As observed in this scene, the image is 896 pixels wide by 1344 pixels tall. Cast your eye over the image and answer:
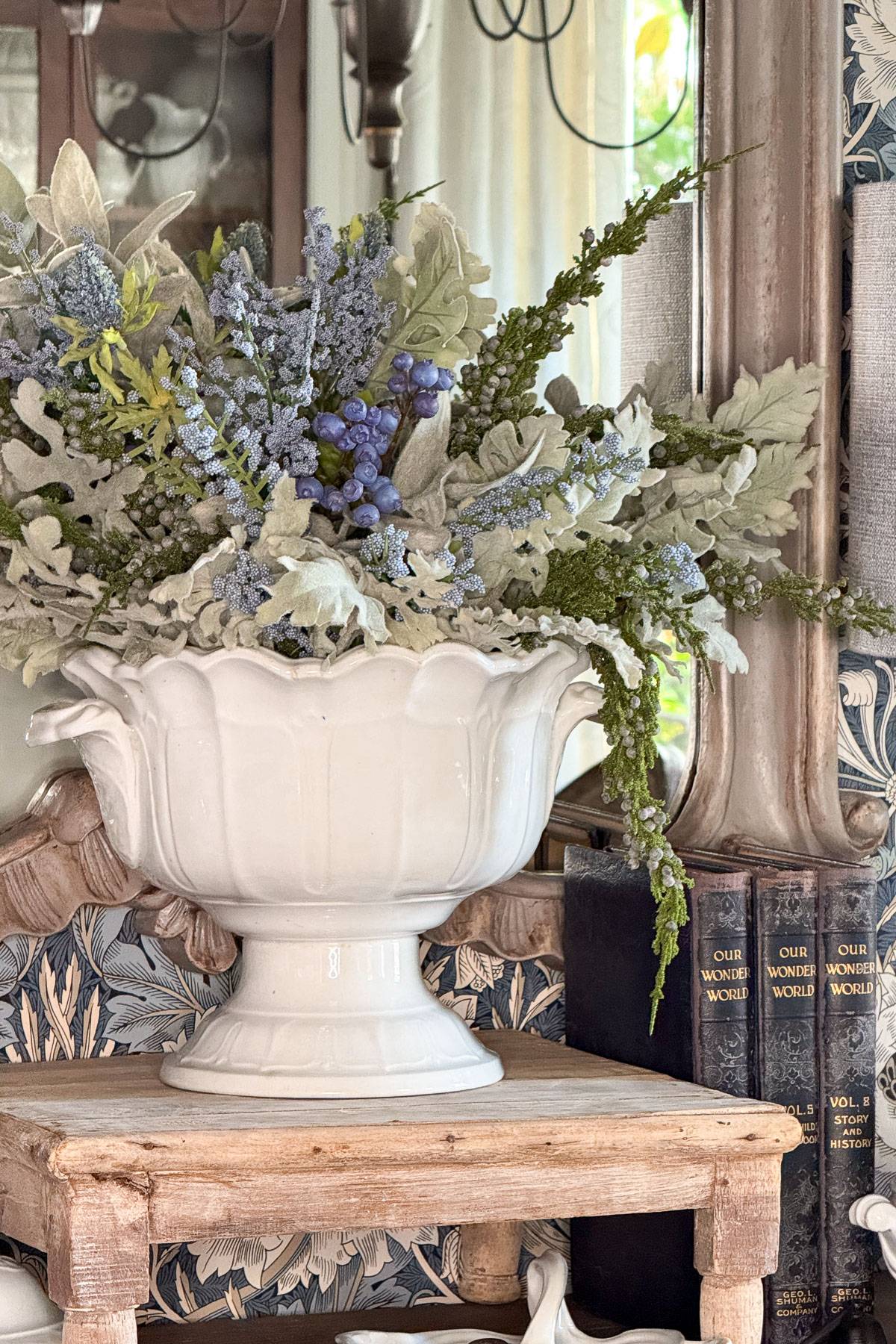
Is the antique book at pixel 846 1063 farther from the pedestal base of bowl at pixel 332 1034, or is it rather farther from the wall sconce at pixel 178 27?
the wall sconce at pixel 178 27

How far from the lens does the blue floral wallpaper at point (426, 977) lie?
108 centimetres

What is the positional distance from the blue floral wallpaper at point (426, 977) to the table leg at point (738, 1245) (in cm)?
25

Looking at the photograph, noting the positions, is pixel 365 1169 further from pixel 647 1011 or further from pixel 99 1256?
pixel 647 1011

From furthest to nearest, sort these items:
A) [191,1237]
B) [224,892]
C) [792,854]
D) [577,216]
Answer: [577,216], [792,854], [224,892], [191,1237]

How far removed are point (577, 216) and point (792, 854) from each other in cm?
47

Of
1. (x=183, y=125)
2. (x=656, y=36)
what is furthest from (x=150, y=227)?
(x=656, y=36)

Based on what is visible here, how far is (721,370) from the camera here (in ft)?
3.77

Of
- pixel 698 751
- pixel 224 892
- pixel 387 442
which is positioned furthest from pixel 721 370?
pixel 224 892

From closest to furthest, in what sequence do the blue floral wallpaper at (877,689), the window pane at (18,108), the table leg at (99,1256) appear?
the table leg at (99,1256)
the window pane at (18,108)
the blue floral wallpaper at (877,689)

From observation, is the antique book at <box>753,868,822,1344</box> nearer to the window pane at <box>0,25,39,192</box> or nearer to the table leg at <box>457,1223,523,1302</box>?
the table leg at <box>457,1223,523,1302</box>

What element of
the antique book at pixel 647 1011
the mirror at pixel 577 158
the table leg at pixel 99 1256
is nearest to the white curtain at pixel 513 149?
the mirror at pixel 577 158

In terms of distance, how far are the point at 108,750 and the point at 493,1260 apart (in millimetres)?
465

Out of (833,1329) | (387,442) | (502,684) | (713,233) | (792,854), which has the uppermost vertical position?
(713,233)

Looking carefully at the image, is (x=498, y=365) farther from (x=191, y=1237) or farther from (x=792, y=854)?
(x=191, y=1237)
